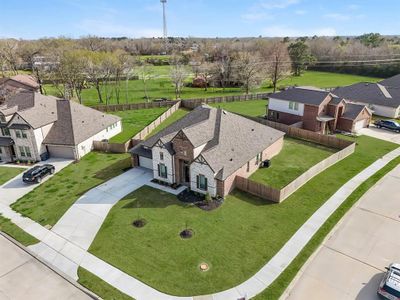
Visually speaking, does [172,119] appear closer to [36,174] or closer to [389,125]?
[36,174]

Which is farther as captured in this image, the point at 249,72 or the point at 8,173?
the point at 249,72

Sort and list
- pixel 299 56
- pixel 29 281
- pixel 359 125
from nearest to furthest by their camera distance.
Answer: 1. pixel 29 281
2. pixel 359 125
3. pixel 299 56

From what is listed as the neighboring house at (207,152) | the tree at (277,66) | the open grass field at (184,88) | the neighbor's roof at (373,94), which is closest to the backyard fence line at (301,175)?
the neighboring house at (207,152)

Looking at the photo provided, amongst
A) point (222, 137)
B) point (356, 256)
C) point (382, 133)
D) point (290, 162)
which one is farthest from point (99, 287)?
point (382, 133)

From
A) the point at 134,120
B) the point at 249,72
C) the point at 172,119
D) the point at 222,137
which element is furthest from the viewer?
the point at 249,72

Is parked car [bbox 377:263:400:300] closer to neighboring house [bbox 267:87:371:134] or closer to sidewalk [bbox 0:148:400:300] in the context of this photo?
sidewalk [bbox 0:148:400:300]

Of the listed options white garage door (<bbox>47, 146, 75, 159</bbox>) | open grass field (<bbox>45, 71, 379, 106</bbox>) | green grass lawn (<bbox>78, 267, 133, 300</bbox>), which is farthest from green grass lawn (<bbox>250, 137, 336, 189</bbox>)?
open grass field (<bbox>45, 71, 379, 106</bbox>)

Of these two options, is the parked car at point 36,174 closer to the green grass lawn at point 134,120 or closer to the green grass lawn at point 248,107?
the green grass lawn at point 134,120
